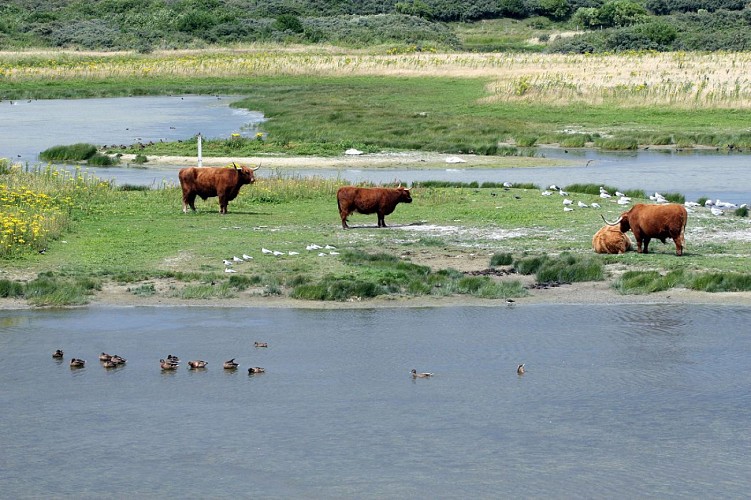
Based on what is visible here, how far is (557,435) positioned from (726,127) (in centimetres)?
3616

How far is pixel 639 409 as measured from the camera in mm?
14031

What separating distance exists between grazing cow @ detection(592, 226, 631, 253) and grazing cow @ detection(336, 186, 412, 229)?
4.67 metres

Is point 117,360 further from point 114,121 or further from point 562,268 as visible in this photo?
point 114,121

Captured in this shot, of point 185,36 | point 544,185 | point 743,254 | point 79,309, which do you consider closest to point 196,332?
point 79,309

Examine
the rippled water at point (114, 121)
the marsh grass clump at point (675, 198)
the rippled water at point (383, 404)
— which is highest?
the rippled water at point (114, 121)

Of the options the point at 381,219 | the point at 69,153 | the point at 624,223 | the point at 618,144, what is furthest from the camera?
the point at 618,144

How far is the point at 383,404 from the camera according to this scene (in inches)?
559

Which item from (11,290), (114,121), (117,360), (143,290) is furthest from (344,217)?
(114,121)

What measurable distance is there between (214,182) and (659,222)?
1006cm

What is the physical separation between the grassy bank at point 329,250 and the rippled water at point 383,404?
89cm

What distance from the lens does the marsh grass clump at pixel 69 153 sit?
133 feet

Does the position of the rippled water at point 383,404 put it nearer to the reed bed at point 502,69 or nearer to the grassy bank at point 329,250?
the grassy bank at point 329,250

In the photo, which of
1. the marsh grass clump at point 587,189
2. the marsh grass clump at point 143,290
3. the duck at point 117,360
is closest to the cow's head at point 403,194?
the marsh grass clump at point 587,189

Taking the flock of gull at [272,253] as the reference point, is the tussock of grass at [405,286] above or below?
below
